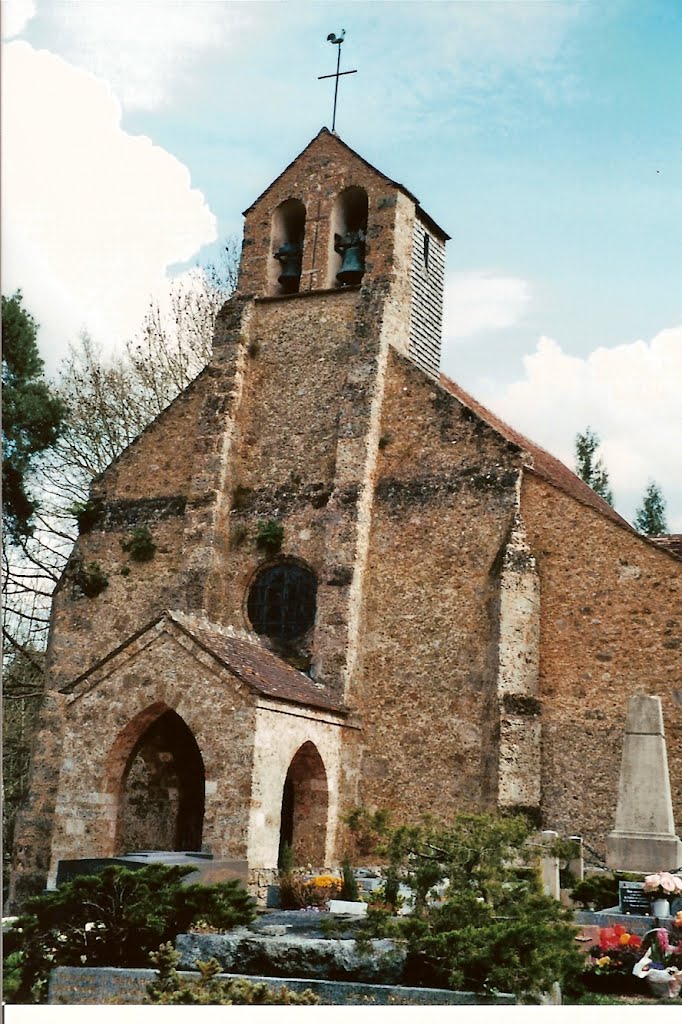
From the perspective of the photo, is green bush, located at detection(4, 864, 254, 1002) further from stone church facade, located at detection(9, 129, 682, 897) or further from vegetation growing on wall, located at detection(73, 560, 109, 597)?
vegetation growing on wall, located at detection(73, 560, 109, 597)

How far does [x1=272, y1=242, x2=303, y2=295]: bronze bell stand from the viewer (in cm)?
2269

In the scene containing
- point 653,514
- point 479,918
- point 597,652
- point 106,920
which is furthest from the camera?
point 653,514

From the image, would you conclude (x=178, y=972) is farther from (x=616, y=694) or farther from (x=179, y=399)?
(x=179, y=399)

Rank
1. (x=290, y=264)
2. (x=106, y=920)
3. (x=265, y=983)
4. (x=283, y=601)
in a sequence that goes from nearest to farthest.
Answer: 1. (x=265, y=983)
2. (x=106, y=920)
3. (x=283, y=601)
4. (x=290, y=264)

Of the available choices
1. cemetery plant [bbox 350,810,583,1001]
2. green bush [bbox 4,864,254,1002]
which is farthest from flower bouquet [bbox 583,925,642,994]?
green bush [bbox 4,864,254,1002]

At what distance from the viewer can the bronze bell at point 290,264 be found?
22.7 metres

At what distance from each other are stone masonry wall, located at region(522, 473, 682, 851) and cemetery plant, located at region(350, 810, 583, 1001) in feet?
15.6

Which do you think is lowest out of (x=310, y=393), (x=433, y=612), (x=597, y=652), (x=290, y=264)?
(x=597, y=652)

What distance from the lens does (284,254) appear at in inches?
894

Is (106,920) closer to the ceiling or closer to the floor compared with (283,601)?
closer to the floor

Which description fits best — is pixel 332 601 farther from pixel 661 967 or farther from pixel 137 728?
pixel 661 967

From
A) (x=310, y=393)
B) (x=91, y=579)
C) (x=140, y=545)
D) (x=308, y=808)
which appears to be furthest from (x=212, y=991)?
(x=310, y=393)

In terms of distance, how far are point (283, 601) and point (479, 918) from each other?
33.8ft

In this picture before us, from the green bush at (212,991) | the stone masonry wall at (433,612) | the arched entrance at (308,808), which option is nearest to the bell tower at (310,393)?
the stone masonry wall at (433,612)
